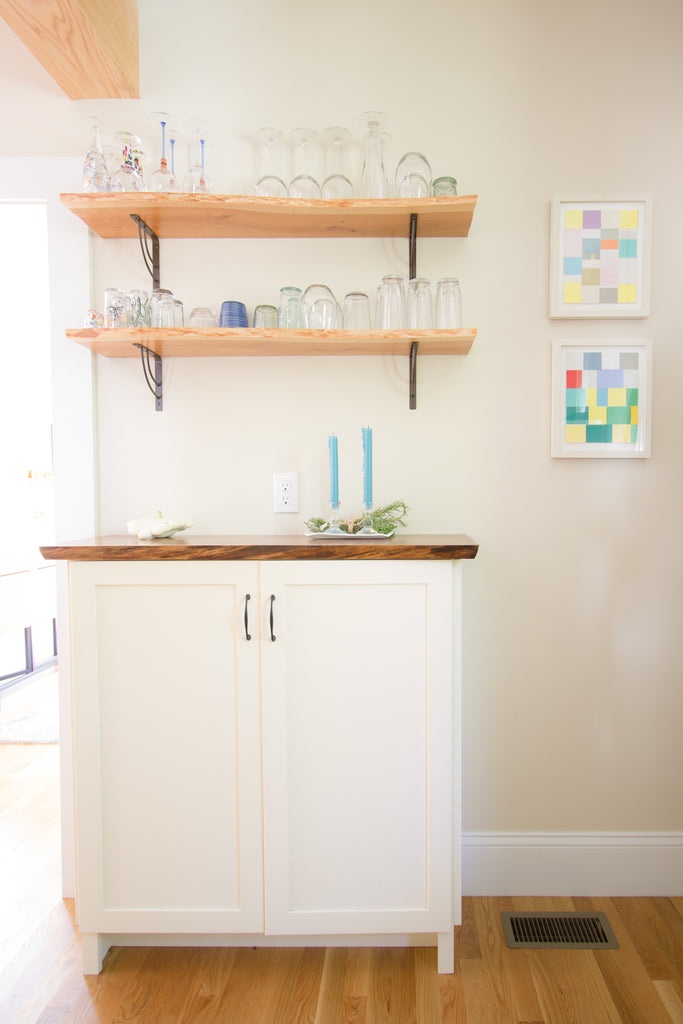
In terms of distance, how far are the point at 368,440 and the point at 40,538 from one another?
339 cm

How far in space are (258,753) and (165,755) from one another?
9.0 inches

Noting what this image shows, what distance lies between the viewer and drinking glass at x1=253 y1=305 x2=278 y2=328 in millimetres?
1675

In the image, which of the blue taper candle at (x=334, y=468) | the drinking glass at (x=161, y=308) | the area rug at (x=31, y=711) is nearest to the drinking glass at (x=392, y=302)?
the blue taper candle at (x=334, y=468)

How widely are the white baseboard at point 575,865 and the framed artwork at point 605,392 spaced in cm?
118

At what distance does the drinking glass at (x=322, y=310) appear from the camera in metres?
1.65

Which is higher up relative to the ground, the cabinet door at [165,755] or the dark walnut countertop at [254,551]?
the dark walnut countertop at [254,551]

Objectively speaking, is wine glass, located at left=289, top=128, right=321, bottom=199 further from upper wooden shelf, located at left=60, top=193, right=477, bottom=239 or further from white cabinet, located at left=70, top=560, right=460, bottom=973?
white cabinet, located at left=70, top=560, right=460, bottom=973

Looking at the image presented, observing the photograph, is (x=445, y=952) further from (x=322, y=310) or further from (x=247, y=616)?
(x=322, y=310)

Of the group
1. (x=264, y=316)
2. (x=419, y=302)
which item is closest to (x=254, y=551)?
(x=264, y=316)

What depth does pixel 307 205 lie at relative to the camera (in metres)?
1.55

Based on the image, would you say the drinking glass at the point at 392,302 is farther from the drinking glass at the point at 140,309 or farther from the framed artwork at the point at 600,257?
the drinking glass at the point at 140,309

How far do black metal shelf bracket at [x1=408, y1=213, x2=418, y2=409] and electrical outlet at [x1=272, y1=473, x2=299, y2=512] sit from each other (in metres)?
0.42

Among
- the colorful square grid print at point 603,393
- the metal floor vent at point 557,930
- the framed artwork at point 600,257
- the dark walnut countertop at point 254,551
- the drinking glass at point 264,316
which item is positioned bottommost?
the metal floor vent at point 557,930

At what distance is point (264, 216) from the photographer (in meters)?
1.62
